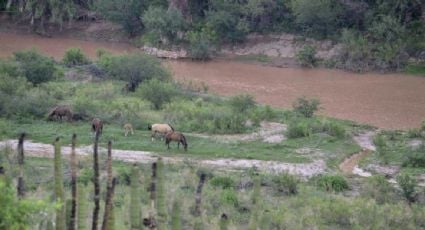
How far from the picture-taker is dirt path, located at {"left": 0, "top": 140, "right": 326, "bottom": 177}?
25750mm

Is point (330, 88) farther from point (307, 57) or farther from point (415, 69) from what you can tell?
point (415, 69)

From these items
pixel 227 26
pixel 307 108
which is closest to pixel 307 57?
pixel 227 26

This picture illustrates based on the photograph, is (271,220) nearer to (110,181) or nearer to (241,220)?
(241,220)

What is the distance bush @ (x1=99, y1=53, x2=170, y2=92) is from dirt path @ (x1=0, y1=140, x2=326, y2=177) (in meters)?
11.2

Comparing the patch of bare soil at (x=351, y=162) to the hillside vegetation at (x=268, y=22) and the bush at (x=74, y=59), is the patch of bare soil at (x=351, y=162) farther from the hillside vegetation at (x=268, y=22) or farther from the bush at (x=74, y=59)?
the hillside vegetation at (x=268, y=22)

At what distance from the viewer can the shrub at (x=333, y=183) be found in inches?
931

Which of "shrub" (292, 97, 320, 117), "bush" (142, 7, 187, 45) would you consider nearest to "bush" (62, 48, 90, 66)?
"bush" (142, 7, 187, 45)

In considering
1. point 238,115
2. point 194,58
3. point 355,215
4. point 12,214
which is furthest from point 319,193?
point 194,58

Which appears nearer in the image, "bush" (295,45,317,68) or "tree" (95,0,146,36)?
"bush" (295,45,317,68)

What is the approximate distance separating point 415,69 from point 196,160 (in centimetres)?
2777

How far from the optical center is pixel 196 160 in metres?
26.3

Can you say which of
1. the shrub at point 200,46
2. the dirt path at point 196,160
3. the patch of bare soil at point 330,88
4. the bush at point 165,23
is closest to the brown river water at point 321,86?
the patch of bare soil at point 330,88

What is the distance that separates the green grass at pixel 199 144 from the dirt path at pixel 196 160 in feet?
1.30

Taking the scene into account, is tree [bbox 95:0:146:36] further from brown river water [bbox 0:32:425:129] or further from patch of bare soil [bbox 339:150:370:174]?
patch of bare soil [bbox 339:150:370:174]
